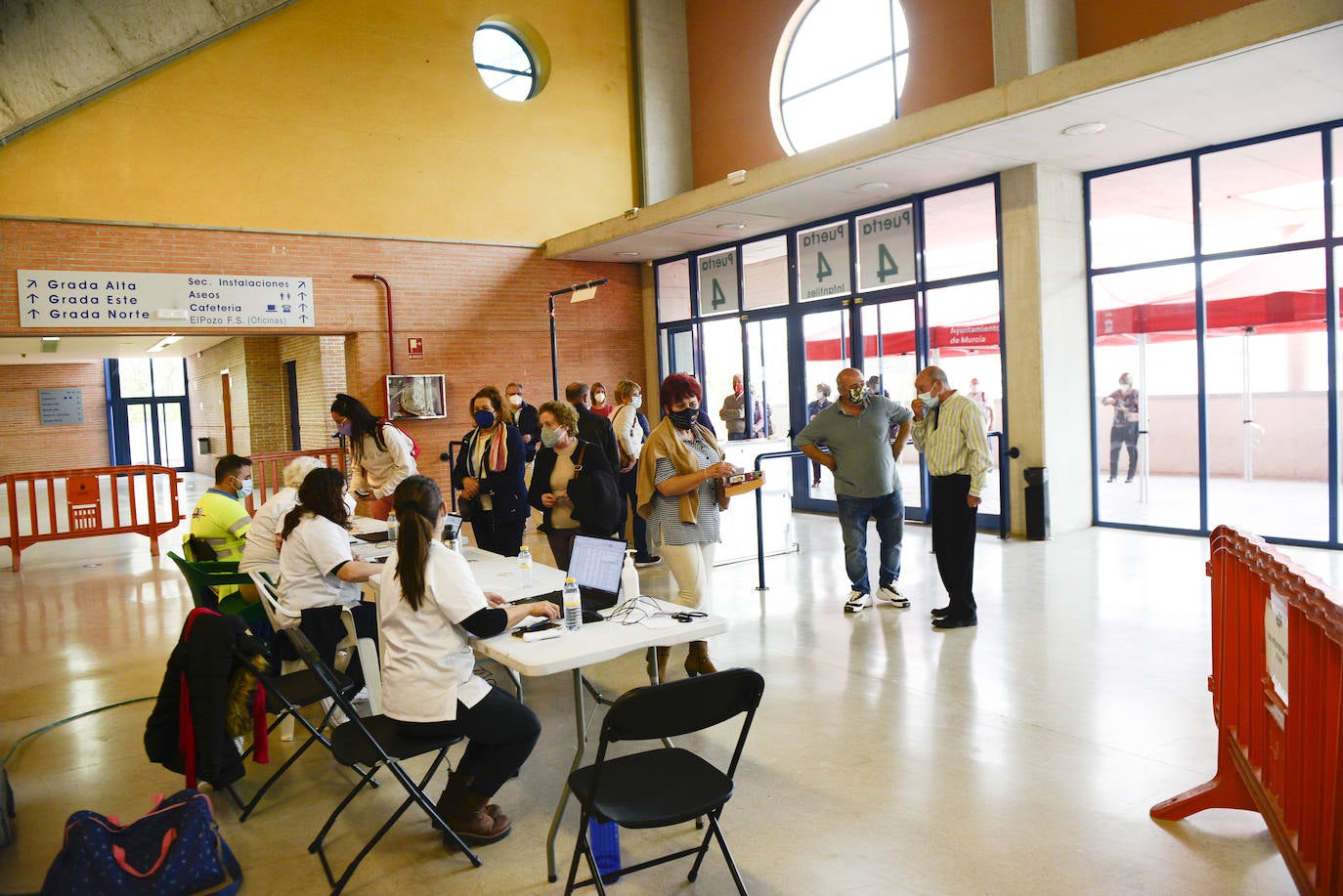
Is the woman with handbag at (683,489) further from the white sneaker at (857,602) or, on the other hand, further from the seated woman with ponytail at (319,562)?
the white sneaker at (857,602)

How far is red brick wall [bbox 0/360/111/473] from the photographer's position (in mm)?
23047

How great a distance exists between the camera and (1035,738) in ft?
12.9

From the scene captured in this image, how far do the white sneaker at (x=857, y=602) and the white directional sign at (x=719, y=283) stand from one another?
20.0ft

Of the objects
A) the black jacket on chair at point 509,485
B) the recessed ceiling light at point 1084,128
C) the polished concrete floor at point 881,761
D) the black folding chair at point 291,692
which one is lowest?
the polished concrete floor at point 881,761

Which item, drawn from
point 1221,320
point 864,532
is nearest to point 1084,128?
point 1221,320

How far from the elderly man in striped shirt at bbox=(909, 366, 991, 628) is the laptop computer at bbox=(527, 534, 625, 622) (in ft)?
8.39

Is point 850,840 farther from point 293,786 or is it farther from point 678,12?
point 678,12

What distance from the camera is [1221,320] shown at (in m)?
8.14

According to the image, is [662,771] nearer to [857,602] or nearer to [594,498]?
[594,498]

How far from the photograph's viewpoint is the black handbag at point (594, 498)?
5375 mm

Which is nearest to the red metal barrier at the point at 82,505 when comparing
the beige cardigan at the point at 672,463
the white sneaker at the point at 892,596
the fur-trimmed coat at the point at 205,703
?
the fur-trimmed coat at the point at 205,703

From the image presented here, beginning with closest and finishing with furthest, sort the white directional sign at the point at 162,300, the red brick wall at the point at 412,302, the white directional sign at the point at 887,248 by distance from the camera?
the white directional sign at the point at 162,300 → the red brick wall at the point at 412,302 → the white directional sign at the point at 887,248

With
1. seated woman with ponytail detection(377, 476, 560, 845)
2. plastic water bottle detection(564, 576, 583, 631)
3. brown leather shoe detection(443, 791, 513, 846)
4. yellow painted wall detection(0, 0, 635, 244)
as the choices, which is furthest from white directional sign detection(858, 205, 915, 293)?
brown leather shoe detection(443, 791, 513, 846)

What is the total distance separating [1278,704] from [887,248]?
25.3ft
